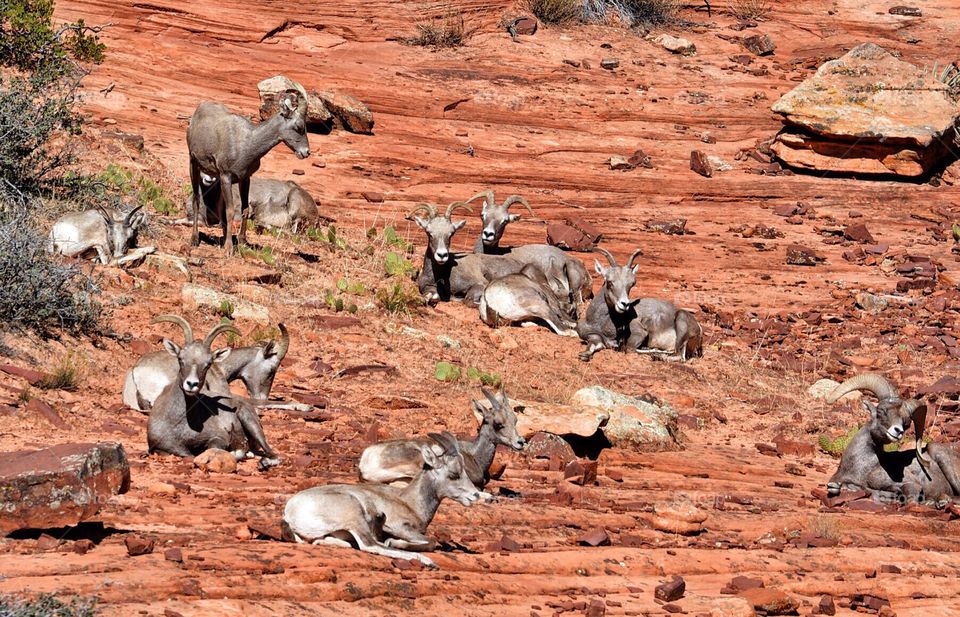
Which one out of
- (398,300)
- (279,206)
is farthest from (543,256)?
(279,206)

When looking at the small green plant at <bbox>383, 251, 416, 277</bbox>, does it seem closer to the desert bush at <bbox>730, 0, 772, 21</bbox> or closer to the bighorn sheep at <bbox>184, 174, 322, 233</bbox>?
the bighorn sheep at <bbox>184, 174, 322, 233</bbox>

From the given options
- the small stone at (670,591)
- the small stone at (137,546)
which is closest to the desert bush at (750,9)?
the small stone at (670,591)

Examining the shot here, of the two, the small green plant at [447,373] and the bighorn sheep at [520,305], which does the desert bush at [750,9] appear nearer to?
the bighorn sheep at [520,305]

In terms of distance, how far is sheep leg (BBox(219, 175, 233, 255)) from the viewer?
59.2 ft

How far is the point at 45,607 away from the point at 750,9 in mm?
29331

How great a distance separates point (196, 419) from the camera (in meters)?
11.4

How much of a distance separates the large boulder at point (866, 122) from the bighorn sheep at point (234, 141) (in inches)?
478

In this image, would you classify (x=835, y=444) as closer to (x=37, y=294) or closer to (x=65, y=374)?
(x=65, y=374)

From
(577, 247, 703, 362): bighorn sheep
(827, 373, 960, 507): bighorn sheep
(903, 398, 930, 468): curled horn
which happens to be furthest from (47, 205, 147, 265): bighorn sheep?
(903, 398, 930, 468): curled horn

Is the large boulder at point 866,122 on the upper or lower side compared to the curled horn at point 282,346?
lower

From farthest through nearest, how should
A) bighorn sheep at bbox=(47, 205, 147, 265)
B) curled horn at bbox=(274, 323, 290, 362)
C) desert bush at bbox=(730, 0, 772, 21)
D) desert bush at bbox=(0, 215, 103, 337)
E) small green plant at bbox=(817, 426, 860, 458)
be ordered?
1. desert bush at bbox=(730, 0, 772, 21)
2. bighorn sheep at bbox=(47, 205, 147, 265)
3. small green plant at bbox=(817, 426, 860, 458)
4. desert bush at bbox=(0, 215, 103, 337)
5. curled horn at bbox=(274, 323, 290, 362)

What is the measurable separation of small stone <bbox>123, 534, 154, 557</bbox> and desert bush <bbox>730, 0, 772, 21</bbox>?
27638 millimetres

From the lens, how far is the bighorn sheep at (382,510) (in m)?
8.78

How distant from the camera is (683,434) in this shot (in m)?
14.9
